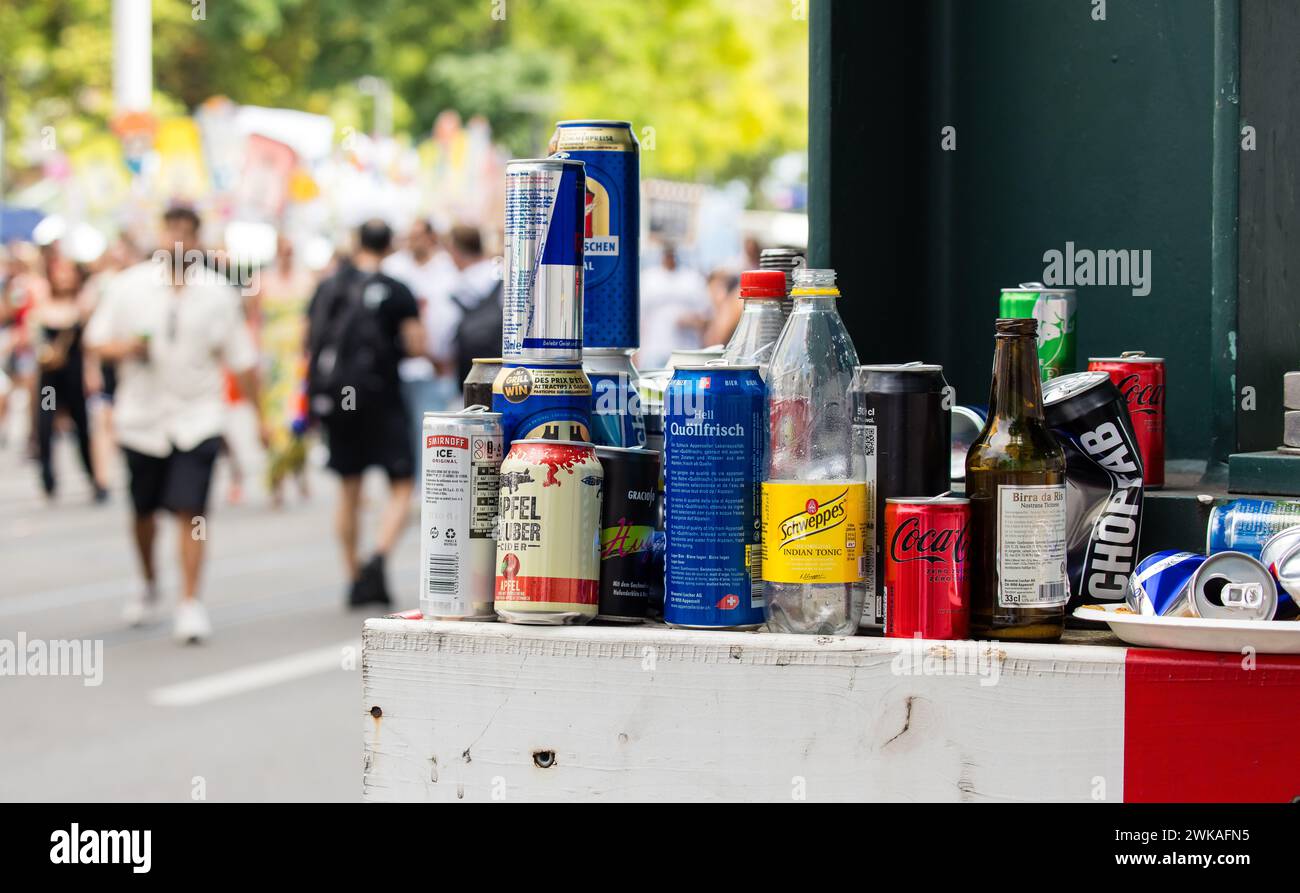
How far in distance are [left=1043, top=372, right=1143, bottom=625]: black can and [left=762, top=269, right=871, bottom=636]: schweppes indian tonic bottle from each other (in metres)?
0.33

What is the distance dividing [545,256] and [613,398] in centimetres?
30

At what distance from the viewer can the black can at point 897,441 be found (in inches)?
94.6

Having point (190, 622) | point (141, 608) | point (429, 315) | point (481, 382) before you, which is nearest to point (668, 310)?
point (429, 315)

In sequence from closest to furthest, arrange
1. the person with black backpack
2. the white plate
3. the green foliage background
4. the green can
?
the white plate < the green can < the person with black backpack < the green foliage background

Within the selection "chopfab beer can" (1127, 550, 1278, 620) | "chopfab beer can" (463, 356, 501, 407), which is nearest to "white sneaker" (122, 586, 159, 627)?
"chopfab beer can" (463, 356, 501, 407)

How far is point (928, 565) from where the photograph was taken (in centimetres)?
231

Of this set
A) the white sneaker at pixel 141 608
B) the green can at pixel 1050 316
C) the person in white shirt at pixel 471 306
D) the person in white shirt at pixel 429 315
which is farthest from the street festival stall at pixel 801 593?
the person in white shirt at pixel 429 315

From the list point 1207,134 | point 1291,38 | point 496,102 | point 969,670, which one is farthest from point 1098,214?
point 496,102

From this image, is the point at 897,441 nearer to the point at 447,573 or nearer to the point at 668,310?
the point at 447,573

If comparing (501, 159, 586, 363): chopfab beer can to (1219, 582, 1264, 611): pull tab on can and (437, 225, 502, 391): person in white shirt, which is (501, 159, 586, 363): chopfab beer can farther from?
(437, 225, 502, 391): person in white shirt

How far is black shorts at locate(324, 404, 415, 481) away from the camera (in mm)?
9547

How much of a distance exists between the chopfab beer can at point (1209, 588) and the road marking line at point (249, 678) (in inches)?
214

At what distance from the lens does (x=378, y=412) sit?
31.6ft

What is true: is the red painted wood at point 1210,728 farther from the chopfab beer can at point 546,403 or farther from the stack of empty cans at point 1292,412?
the chopfab beer can at point 546,403
